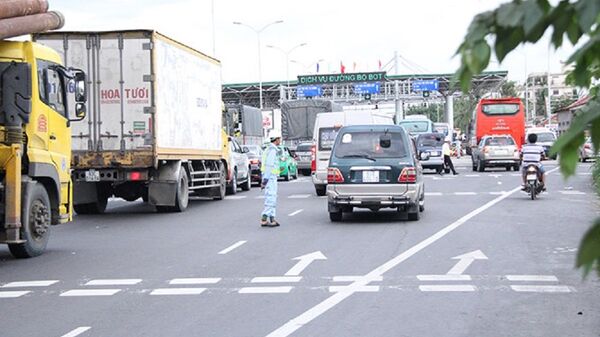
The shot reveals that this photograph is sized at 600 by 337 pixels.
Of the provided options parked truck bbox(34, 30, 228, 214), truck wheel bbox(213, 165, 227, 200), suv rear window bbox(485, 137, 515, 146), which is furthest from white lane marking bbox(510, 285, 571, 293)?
suv rear window bbox(485, 137, 515, 146)

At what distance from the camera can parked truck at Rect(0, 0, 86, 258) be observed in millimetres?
11883

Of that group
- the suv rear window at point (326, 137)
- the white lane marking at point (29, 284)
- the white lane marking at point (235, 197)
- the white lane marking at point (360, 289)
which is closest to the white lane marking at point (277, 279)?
the white lane marking at point (360, 289)

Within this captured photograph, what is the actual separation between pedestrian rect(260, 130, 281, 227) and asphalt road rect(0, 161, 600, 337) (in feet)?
1.06

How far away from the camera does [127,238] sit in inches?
609

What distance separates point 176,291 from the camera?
9.56 m

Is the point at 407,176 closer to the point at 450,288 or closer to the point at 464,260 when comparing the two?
the point at 464,260

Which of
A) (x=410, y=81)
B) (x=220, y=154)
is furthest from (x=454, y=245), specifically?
(x=410, y=81)

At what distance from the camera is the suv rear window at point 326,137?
25.5 meters

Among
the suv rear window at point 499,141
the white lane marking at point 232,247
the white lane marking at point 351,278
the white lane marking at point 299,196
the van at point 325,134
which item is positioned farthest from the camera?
the suv rear window at point 499,141

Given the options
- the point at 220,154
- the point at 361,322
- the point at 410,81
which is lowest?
the point at 361,322

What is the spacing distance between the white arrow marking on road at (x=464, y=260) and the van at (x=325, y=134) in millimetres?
12555

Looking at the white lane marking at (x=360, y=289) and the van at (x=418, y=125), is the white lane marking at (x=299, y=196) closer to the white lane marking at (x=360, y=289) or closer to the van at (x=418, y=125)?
the white lane marking at (x=360, y=289)

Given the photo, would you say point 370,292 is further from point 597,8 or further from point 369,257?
point 597,8

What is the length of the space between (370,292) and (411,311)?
110 cm
